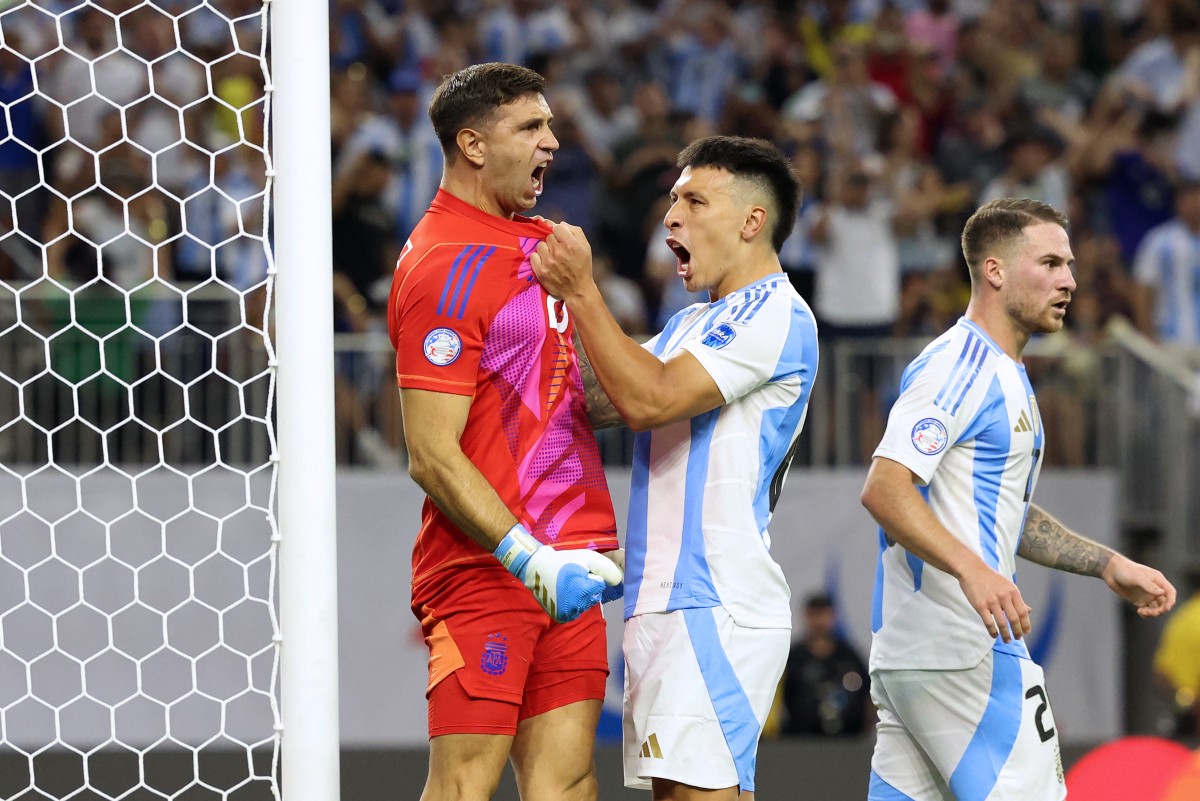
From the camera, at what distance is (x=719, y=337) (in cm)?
373

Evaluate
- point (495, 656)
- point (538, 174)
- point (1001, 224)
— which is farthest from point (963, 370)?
point (495, 656)

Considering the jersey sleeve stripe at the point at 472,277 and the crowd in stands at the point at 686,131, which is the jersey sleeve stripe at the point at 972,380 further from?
the crowd in stands at the point at 686,131

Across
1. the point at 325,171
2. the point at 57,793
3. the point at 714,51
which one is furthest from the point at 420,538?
the point at 714,51

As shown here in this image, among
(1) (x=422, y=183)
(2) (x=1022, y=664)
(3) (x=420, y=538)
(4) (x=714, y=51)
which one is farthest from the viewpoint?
(4) (x=714, y=51)

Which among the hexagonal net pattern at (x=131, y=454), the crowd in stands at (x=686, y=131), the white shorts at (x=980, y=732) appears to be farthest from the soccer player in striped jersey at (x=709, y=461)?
the crowd in stands at (x=686, y=131)

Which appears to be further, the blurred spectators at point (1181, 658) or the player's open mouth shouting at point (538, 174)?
the blurred spectators at point (1181, 658)

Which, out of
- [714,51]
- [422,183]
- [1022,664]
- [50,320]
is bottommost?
[1022,664]

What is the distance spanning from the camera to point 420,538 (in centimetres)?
375

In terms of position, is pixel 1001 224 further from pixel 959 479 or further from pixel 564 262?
pixel 564 262

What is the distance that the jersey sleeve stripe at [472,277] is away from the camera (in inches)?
140

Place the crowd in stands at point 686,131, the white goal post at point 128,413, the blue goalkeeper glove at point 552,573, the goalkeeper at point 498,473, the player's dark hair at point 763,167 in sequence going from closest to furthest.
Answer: the blue goalkeeper glove at point 552,573
the goalkeeper at point 498,473
the player's dark hair at point 763,167
the white goal post at point 128,413
the crowd in stands at point 686,131

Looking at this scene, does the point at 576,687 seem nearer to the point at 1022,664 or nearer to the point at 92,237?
the point at 1022,664

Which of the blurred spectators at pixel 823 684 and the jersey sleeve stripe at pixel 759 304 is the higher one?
the jersey sleeve stripe at pixel 759 304

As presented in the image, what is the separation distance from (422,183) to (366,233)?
62 cm
